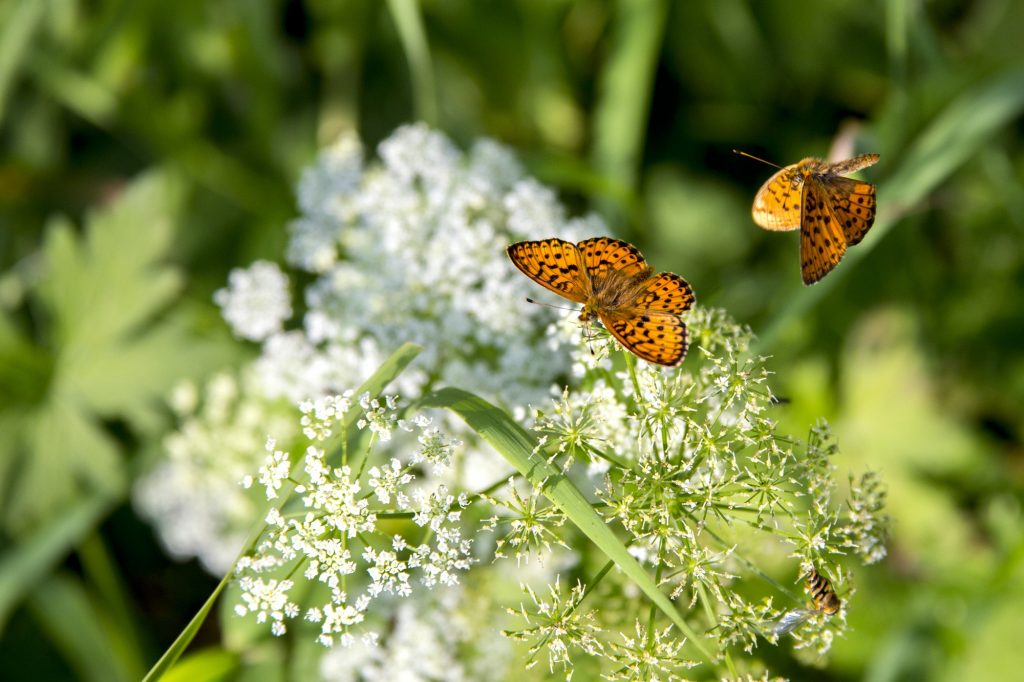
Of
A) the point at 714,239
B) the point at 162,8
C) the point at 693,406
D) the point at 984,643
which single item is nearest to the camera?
the point at 693,406

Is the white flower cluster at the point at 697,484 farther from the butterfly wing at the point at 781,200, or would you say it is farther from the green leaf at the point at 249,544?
the green leaf at the point at 249,544

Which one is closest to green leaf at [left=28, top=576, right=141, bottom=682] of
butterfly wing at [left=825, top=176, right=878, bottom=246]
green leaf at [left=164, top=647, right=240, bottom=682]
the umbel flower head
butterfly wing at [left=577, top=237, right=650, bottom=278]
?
the umbel flower head

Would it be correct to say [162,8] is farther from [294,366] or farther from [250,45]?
[294,366]

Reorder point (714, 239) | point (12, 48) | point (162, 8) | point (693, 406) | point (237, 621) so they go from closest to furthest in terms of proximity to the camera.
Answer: point (693, 406) → point (237, 621) → point (12, 48) → point (162, 8) → point (714, 239)

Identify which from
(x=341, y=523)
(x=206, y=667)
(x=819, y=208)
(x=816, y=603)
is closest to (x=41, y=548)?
(x=206, y=667)

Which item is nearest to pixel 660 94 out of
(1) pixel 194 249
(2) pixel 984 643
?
(1) pixel 194 249

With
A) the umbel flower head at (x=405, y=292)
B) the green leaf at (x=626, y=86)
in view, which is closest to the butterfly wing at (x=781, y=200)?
the umbel flower head at (x=405, y=292)

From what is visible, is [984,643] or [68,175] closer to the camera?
[984,643]
